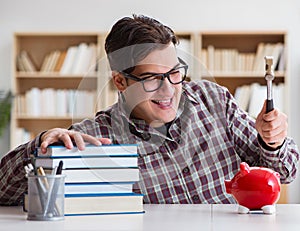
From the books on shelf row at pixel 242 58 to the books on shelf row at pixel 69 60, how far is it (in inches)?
33.7

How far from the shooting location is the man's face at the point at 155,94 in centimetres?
140

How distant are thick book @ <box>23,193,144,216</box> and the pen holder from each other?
0.06 meters

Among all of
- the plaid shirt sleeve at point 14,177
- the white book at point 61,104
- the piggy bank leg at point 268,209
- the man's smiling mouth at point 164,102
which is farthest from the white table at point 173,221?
the white book at point 61,104

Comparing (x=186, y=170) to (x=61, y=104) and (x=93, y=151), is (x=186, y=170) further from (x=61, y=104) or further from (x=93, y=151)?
(x=61, y=104)

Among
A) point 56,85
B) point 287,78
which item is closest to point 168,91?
point 287,78

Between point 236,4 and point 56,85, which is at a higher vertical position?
point 236,4

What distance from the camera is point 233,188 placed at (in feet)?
4.54

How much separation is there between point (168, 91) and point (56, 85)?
3754 millimetres

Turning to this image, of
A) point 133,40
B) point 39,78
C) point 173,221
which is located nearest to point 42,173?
point 173,221

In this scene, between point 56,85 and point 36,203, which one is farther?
point 56,85

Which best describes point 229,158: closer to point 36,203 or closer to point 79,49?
point 36,203

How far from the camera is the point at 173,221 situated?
1.26 m

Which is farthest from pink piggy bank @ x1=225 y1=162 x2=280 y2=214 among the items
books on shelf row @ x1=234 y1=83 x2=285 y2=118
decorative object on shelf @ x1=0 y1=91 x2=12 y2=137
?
decorative object on shelf @ x1=0 y1=91 x2=12 y2=137

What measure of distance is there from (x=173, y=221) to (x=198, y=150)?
0.57 meters
